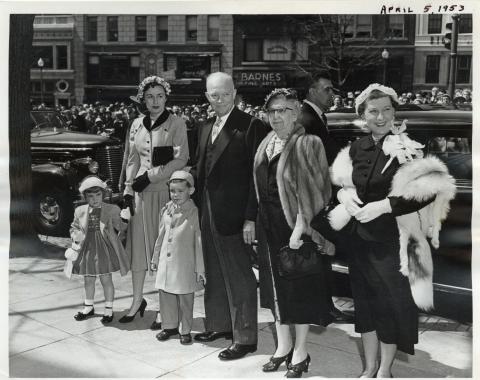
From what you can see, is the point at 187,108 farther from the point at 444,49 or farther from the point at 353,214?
the point at 444,49

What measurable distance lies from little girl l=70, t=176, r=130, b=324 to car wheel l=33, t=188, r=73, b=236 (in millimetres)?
280

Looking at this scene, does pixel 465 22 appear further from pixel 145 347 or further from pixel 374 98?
pixel 145 347

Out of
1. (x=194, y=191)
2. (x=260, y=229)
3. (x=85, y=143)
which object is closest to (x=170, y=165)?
(x=194, y=191)

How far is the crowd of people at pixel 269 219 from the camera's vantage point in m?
2.72

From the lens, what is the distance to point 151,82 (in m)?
3.18

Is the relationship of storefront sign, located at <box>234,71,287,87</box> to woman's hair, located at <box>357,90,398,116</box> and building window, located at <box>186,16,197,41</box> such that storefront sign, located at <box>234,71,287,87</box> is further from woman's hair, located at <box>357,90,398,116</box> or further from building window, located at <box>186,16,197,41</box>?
woman's hair, located at <box>357,90,398,116</box>

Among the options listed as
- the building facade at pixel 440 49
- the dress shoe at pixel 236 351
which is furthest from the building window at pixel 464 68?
the dress shoe at pixel 236 351

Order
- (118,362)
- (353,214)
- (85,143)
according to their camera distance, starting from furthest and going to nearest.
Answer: (85,143)
(118,362)
(353,214)

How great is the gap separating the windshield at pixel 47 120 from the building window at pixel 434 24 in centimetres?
258

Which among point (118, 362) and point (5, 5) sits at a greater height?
point (5, 5)

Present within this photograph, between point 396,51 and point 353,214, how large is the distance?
1.12 metres

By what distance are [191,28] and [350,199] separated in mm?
1494

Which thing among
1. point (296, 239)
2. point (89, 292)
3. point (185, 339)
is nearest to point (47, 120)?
point (89, 292)

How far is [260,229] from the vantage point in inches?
114
